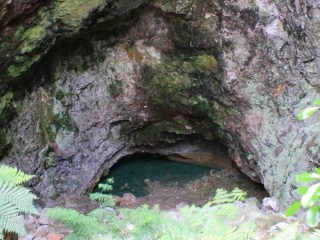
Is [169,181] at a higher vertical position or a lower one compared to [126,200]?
lower

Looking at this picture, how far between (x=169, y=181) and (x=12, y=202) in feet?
14.8

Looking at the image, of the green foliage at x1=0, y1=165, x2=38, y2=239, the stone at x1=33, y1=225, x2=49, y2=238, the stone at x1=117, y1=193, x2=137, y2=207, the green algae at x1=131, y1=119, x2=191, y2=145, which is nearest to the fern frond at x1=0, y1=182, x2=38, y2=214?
the green foliage at x1=0, y1=165, x2=38, y2=239

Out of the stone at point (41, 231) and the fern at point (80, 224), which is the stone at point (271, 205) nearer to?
the fern at point (80, 224)

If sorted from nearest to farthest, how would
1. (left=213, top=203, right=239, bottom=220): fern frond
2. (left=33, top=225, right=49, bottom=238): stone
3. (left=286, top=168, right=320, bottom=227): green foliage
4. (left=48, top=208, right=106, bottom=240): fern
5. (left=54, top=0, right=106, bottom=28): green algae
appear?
(left=286, top=168, right=320, bottom=227): green foliage, (left=213, top=203, right=239, bottom=220): fern frond, (left=48, top=208, right=106, bottom=240): fern, (left=33, top=225, right=49, bottom=238): stone, (left=54, top=0, right=106, bottom=28): green algae

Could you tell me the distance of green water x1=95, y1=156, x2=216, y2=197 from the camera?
6.36 m

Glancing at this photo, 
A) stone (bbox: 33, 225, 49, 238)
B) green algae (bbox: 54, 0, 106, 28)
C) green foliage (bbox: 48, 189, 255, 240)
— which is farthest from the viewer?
green algae (bbox: 54, 0, 106, 28)

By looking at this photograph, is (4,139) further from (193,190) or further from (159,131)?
(193,190)

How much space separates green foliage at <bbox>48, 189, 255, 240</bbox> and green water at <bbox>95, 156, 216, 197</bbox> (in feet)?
9.55

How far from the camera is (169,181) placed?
6.53 meters

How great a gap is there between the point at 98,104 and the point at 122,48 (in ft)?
3.07

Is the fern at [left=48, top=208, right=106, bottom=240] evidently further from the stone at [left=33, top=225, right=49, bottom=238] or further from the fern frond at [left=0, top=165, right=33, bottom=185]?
the stone at [left=33, top=225, right=49, bottom=238]

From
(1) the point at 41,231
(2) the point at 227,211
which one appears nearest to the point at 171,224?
(2) the point at 227,211

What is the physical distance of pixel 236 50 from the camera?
198 inches

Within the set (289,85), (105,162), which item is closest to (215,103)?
(289,85)
